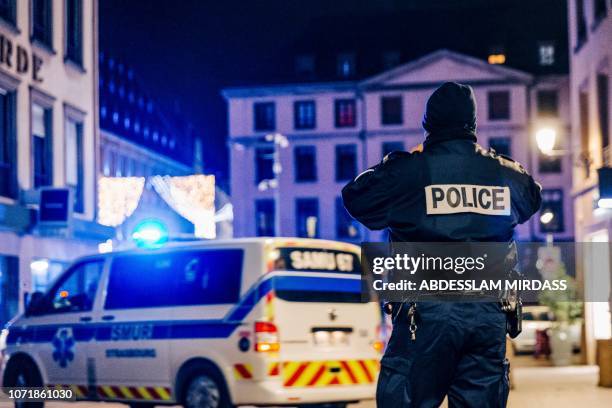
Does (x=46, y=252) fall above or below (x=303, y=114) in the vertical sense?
below

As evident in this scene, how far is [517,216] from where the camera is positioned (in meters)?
4.68

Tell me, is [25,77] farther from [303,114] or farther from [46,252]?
[303,114]

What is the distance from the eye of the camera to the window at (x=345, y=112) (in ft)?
236

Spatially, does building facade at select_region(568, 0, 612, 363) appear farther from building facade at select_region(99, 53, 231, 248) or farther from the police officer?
building facade at select_region(99, 53, 231, 248)

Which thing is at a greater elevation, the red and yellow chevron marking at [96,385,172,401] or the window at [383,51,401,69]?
the window at [383,51,401,69]

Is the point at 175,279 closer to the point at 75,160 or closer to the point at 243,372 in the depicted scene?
the point at 243,372

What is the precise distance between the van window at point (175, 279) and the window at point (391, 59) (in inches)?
2418

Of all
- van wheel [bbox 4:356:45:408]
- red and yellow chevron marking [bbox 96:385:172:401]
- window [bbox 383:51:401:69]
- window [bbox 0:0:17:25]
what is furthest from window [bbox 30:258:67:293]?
window [bbox 383:51:401:69]

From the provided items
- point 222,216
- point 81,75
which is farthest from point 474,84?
point 81,75

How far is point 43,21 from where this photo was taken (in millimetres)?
27250

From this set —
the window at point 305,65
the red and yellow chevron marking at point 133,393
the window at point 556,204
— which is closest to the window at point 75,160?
the red and yellow chevron marking at point 133,393

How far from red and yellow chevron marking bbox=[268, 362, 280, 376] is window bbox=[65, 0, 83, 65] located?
18.2 metres

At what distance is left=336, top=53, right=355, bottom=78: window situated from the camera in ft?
241

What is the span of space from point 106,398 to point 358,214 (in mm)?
9202
